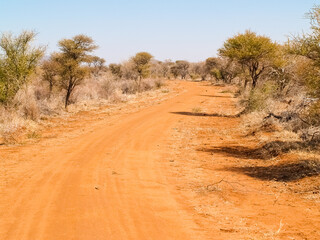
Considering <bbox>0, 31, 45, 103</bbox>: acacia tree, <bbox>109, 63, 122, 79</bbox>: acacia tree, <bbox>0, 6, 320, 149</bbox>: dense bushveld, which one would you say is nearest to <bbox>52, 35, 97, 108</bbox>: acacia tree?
<bbox>0, 6, 320, 149</bbox>: dense bushveld

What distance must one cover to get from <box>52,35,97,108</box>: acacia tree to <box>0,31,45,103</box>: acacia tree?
4020 millimetres

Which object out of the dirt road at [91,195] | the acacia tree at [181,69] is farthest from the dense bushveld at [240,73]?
the acacia tree at [181,69]

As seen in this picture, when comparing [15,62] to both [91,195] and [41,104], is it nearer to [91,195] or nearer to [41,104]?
[41,104]

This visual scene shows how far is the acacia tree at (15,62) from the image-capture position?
1722 cm

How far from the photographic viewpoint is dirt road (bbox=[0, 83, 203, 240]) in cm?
527

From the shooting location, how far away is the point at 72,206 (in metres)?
6.21

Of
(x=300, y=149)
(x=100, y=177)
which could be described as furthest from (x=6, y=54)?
(x=300, y=149)

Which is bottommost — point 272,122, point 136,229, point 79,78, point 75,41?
point 136,229

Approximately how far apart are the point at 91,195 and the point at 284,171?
522 cm

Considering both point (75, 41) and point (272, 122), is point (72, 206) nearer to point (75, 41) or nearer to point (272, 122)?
point (272, 122)

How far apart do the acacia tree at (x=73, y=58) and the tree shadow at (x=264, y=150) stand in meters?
14.4

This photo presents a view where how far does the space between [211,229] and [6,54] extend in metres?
16.5

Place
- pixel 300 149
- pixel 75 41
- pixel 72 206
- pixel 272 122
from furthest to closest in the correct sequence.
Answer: pixel 75 41
pixel 272 122
pixel 300 149
pixel 72 206

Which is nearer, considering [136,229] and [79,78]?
[136,229]
